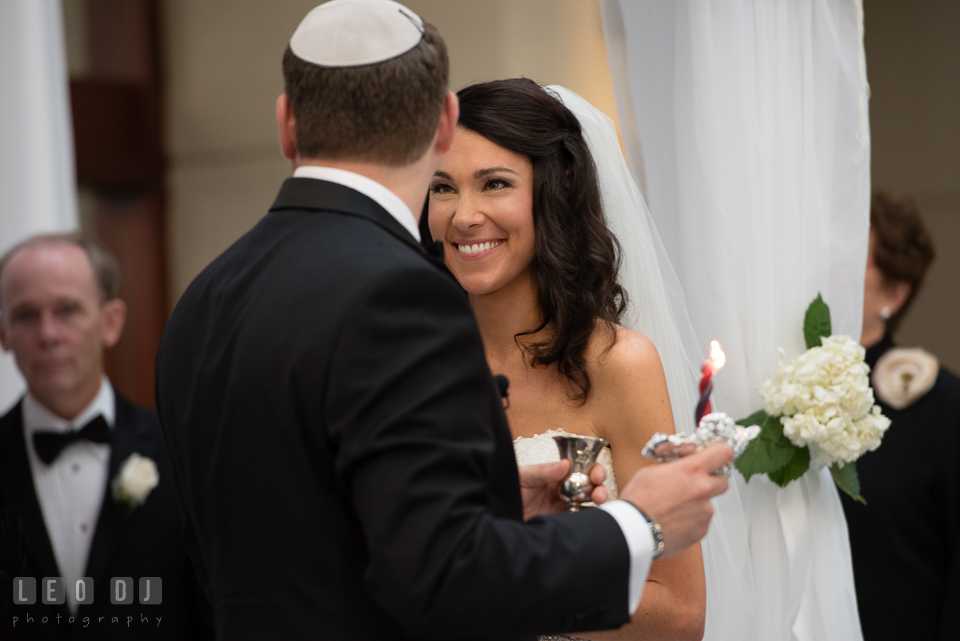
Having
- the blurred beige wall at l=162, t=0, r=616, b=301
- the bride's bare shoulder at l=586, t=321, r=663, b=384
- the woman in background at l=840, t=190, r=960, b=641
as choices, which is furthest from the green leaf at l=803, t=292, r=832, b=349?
the blurred beige wall at l=162, t=0, r=616, b=301

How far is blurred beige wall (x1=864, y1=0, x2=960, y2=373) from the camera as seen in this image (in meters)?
5.10

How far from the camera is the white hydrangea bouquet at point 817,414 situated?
2.19 metres

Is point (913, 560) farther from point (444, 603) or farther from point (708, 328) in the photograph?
point (444, 603)

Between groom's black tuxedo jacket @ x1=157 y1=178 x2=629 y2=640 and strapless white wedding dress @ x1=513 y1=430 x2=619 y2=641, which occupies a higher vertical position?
groom's black tuxedo jacket @ x1=157 y1=178 x2=629 y2=640

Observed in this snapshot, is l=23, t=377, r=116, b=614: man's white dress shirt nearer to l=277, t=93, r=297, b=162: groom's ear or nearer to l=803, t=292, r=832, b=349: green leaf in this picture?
l=277, t=93, r=297, b=162: groom's ear

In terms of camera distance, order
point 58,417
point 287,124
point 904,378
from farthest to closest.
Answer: point 904,378 < point 58,417 < point 287,124

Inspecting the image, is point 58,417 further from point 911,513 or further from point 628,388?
point 911,513

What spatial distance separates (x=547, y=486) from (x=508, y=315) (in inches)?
32.1

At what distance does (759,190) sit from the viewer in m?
2.30

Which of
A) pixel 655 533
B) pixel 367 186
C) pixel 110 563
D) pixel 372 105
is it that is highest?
pixel 372 105

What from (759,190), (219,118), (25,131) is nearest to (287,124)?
(759,190)

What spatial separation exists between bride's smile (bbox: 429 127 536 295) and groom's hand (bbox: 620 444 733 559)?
1028mm

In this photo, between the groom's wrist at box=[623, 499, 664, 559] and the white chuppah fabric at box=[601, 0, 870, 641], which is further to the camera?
the white chuppah fabric at box=[601, 0, 870, 641]

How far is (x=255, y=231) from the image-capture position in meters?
1.31
